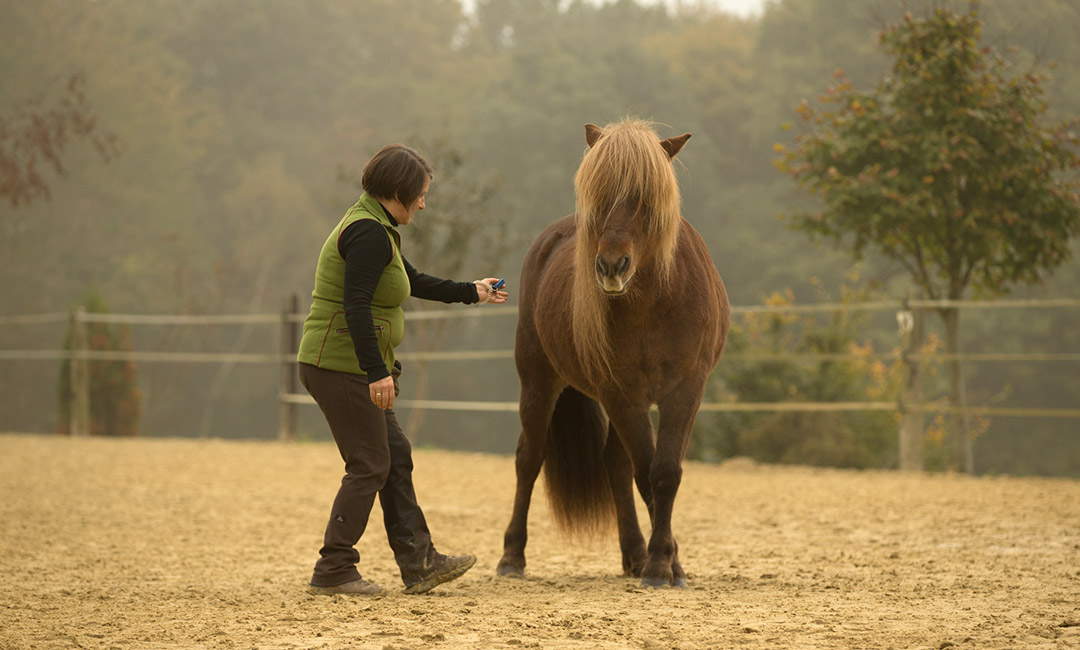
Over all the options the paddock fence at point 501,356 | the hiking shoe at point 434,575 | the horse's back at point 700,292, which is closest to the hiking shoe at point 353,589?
the hiking shoe at point 434,575

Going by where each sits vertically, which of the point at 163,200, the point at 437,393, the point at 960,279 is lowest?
the point at 437,393

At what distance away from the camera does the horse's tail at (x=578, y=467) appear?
453 cm

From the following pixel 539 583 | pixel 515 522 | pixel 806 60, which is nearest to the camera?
pixel 539 583

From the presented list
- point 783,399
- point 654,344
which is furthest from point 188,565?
point 783,399

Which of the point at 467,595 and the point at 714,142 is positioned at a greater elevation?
the point at 714,142

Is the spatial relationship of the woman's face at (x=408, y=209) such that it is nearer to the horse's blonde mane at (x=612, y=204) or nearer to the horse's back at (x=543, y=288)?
the horse's blonde mane at (x=612, y=204)

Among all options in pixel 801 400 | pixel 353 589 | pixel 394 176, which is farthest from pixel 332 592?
pixel 801 400

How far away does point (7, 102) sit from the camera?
24766 millimetres

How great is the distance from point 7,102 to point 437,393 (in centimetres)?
1257

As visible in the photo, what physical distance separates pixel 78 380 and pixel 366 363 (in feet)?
35.7

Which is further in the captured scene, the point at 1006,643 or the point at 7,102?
the point at 7,102

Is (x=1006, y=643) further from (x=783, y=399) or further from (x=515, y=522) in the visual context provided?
(x=783, y=399)

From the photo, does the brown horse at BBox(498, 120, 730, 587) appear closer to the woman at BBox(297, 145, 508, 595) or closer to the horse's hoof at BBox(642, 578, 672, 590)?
the horse's hoof at BBox(642, 578, 672, 590)

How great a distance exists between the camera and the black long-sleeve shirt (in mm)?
3404
